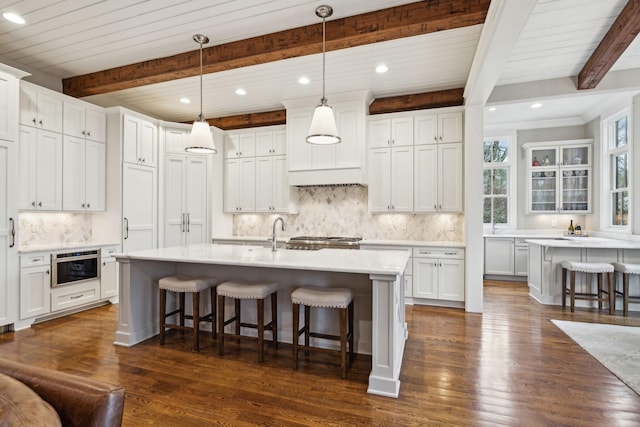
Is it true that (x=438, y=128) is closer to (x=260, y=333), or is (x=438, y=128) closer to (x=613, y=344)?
(x=613, y=344)

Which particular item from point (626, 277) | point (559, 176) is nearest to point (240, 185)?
point (626, 277)

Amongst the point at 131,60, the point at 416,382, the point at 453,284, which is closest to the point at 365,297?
the point at 416,382

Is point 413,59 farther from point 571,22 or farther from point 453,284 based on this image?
point 453,284

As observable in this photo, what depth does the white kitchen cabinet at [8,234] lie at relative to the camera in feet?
11.3

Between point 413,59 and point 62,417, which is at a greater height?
point 413,59

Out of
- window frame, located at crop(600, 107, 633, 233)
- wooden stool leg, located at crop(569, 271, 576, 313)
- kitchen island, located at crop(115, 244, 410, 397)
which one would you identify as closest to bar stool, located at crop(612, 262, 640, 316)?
wooden stool leg, located at crop(569, 271, 576, 313)

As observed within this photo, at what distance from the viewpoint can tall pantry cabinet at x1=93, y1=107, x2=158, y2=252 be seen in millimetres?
4621

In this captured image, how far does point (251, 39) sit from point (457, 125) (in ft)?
9.42

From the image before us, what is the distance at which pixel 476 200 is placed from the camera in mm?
4309

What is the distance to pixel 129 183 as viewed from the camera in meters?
4.71

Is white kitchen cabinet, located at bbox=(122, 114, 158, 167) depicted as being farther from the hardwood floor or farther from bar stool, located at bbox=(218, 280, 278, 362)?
bar stool, located at bbox=(218, 280, 278, 362)

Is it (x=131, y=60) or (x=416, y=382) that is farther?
(x=131, y=60)

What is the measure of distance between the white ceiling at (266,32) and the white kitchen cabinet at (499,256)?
9.61 feet

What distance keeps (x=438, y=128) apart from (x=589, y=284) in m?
2.84
